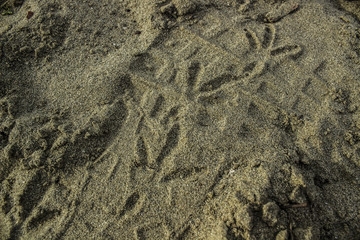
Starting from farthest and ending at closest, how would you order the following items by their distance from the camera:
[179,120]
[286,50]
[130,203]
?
[286,50], [179,120], [130,203]

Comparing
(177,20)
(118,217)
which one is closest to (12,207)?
(118,217)

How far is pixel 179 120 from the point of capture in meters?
1.89

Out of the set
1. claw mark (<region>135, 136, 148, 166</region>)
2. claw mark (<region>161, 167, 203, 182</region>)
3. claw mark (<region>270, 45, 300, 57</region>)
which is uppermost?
claw mark (<region>135, 136, 148, 166</region>)

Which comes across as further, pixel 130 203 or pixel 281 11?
pixel 281 11

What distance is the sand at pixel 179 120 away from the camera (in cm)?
157

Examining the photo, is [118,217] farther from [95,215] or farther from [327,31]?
[327,31]

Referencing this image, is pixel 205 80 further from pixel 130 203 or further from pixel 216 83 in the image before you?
pixel 130 203

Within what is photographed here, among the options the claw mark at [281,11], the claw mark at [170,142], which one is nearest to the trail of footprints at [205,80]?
the claw mark at [170,142]

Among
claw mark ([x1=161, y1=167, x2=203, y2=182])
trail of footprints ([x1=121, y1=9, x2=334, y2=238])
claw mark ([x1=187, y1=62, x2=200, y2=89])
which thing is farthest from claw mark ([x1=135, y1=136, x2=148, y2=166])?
claw mark ([x1=187, y1=62, x2=200, y2=89])

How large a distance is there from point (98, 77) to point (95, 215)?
106cm

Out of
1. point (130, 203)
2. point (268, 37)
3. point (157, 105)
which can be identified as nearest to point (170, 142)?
point (157, 105)

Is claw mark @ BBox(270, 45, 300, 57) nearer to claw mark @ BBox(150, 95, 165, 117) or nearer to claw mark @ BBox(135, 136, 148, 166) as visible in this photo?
claw mark @ BBox(150, 95, 165, 117)

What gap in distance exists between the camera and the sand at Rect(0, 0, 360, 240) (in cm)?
157

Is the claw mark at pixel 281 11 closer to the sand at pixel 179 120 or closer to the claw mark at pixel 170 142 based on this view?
the sand at pixel 179 120
